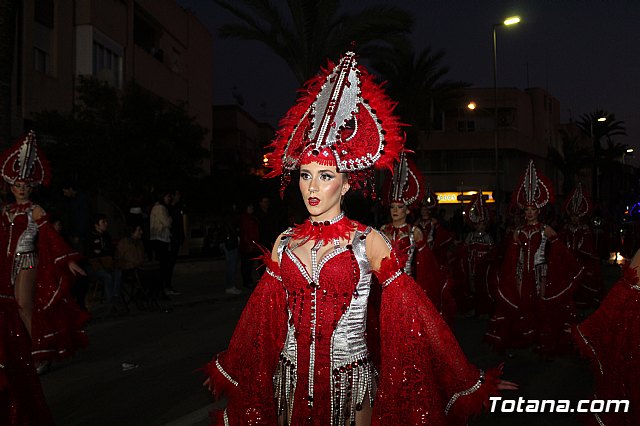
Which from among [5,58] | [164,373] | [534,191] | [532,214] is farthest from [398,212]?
[5,58]

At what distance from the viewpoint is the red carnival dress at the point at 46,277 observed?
6965 millimetres

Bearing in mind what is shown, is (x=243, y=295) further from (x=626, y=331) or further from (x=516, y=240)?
(x=626, y=331)

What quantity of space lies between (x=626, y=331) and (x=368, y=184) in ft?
8.18

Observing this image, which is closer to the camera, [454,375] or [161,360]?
[454,375]

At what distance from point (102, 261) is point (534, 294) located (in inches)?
314

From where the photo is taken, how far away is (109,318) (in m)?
11.3

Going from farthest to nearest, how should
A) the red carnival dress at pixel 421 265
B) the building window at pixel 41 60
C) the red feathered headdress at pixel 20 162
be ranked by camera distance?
the building window at pixel 41 60, the red carnival dress at pixel 421 265, the red feathered headdress at pixel 20 162

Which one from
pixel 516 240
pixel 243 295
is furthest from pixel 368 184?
pixel 243 295

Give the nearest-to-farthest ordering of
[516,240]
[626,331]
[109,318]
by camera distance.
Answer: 1. [626,331]
2. [516,240]
3. [109,318]

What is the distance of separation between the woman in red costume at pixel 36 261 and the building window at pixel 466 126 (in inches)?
1960

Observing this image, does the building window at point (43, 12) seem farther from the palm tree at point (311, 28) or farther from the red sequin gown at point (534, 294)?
the red sequin gown at point (534, 294)

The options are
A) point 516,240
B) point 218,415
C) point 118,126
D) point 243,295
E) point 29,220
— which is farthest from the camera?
point 118,126

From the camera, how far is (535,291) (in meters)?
8.53

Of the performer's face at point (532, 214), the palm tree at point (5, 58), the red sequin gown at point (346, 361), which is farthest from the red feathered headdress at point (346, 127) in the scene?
the palm tree at point (5, 58)
